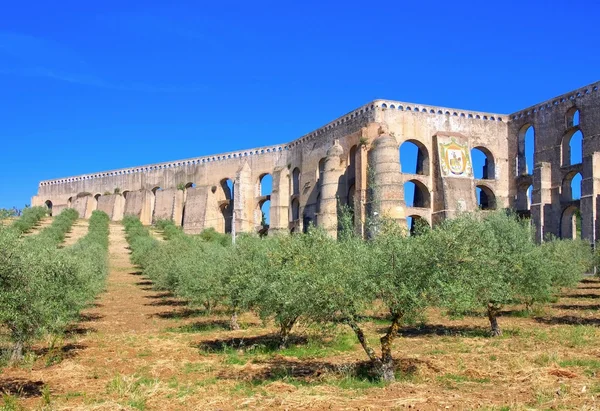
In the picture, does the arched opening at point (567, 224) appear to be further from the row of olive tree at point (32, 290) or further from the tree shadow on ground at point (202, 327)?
the row of olive tree at point (32, 290)

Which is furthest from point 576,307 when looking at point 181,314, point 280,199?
point 280,199

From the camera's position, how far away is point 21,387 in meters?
11.0

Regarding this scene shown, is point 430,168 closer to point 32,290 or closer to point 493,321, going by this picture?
point 493,321

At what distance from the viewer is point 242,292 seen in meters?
15.0

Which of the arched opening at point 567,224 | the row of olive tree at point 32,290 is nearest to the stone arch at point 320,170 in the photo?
the arched opening at point 567,224

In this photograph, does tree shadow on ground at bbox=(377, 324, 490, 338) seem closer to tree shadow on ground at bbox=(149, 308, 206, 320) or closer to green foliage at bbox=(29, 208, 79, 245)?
tree shadow on ground at bbox=(149, 308, 206, 320)

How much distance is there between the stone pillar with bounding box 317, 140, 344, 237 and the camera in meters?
38.8

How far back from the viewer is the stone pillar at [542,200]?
35.1 m

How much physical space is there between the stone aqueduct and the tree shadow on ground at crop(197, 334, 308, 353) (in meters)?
17.9

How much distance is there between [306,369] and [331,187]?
27.5 meters

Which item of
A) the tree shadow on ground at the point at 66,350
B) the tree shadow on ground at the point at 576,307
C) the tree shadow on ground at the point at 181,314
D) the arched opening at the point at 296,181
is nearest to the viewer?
the tree shadow on ground at the point at 66,350

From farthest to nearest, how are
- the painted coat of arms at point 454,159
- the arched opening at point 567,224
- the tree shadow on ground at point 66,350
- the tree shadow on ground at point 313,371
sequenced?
the painted coat of arms at point 454,159 < the arched opening at point 567,224 < the tree shadow on ground at point 66,350 < the tree shadow on ground at point 313,371

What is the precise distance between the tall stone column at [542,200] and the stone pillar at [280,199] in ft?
62.8

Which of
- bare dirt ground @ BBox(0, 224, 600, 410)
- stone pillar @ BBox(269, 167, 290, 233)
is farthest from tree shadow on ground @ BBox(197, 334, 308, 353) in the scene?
stone pillar @ BBox(269, 167, 290, 233)
